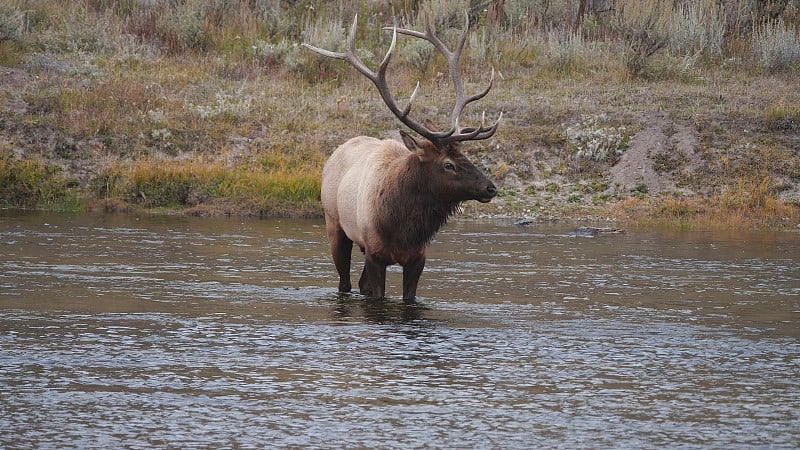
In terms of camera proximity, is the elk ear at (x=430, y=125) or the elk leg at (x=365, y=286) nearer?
the elk ear at (x=430, y=125)

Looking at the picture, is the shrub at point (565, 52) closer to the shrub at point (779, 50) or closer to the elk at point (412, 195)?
the shrub at point (779, 50)

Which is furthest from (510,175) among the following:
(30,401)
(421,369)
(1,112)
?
(30,401)

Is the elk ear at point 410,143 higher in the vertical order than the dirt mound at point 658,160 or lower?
higher

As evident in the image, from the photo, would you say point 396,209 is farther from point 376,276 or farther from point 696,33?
point 696,33

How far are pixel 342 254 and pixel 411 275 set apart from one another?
105 cm

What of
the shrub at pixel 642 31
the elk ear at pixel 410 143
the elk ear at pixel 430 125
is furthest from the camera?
the shrub at pixel 642 31

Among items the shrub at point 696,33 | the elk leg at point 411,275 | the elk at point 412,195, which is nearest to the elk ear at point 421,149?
the elk at point 412,195

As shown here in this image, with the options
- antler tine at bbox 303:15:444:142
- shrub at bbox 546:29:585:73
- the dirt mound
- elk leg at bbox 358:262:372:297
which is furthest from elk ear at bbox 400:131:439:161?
shrub at bbox 546:29:585:73

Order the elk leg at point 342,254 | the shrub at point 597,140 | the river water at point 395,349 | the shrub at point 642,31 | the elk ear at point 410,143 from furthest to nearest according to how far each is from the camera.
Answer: the shrub at point 642,31, the shrub at point 597,140, the elk leg at point 342,254, the elk ear at point 410,143, the river water at point 395,349

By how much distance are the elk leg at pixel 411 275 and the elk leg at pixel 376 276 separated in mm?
201

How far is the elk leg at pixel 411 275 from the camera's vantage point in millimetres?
11922

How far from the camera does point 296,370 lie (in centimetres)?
879

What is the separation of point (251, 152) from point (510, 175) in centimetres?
421

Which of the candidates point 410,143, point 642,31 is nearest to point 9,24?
point 642,31
